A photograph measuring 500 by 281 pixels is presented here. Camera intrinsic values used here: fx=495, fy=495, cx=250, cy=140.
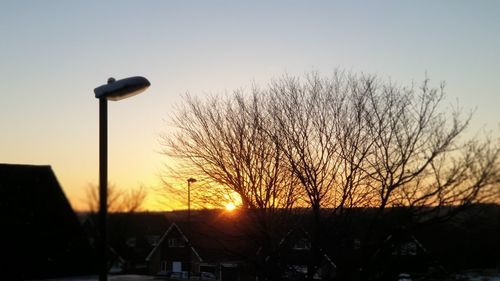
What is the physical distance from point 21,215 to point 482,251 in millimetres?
12671

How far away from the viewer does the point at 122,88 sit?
5.50 metres

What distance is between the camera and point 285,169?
10828mm

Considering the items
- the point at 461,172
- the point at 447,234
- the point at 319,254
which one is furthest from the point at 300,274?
the point at 461,172

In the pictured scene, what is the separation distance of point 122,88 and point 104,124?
462 mm

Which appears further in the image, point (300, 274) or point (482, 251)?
point (300, 274)

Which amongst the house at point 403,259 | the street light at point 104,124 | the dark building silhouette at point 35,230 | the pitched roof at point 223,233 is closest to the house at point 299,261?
the pitched roof at point 223,233

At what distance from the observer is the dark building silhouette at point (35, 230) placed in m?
13.5

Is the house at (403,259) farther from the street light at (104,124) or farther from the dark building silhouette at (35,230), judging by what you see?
the dark building silhouette at (35,230)

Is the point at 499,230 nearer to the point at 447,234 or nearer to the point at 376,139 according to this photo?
the point at 447,234

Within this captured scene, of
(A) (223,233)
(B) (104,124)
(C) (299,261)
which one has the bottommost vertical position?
(C) (299,261)

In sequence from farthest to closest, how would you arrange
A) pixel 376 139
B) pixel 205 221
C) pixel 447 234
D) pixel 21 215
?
1. pixel 21 215
2. pixel 205 221
3. pixel 376 139
4. pixel 447 234

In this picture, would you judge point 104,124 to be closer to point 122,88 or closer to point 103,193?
point 122,88

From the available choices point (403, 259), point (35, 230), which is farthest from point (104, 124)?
point (35, 230)

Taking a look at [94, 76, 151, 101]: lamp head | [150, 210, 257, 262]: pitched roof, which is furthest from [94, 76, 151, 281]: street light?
[150, 210, 257, 262]: pitched roof
